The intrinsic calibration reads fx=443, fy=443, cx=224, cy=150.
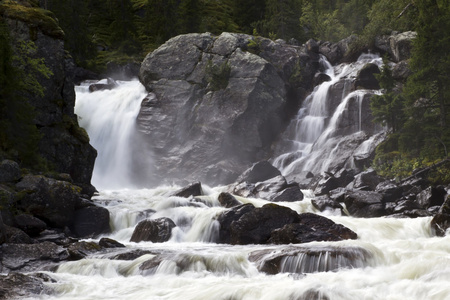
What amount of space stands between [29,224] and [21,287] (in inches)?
281

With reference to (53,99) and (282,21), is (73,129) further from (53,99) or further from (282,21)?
(282,21)

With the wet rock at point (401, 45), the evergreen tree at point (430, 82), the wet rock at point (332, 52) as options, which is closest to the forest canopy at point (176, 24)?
the wet rock at point (332, 52)

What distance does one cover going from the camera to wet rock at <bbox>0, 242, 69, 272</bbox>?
43.4ft

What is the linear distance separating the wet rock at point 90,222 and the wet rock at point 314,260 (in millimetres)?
9394

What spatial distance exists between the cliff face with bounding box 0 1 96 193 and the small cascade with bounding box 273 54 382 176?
15484 millimetres

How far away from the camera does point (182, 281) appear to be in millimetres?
11930

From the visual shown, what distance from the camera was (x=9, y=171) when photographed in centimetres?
1823

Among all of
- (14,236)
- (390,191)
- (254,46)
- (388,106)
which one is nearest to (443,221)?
(390,191)

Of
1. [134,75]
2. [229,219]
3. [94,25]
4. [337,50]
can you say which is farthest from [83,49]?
[229,219]

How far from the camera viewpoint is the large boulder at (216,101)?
121 ft

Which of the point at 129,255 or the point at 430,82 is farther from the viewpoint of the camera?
the point at 430,82

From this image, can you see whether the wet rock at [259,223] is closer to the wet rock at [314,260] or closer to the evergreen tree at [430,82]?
the wet rock at [314,260]

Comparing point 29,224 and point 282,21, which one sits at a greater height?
point 282,21

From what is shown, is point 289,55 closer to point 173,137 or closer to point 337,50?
point 337,50
